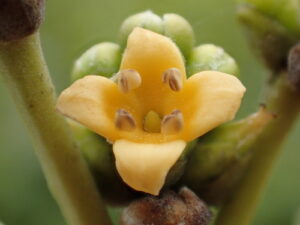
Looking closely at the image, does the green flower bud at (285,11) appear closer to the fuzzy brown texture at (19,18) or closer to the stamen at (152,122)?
the stamen at (152,122)

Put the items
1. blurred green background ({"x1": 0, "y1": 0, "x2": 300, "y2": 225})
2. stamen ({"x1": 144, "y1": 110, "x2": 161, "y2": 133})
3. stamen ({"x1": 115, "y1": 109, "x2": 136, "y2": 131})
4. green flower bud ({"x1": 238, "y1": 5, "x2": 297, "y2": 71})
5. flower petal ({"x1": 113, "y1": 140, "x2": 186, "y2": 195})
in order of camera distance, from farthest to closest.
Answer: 1. blurred green background ({"x1": 0, "y1": 0, "x2": 300, "y2": 225})
2. green flower bud ({"x1": 238, "y1": 5, "x2": 297, "y2": 71})
3. stamen ({"x1": 144, "y1": 110, "x2": 161, "y2": 133})
4. stamen ({"x1": 115, "y1": 109, "x2": 136, "y2": 131})
5. flower petal ({"x1": 113, "y1": 140, "x2": 186, "y2": 195})

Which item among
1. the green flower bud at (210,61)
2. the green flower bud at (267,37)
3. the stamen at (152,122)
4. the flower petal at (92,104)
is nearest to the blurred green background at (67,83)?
the green flower bud at (267,37)

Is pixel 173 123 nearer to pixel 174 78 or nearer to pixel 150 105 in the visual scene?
pixel 174 78

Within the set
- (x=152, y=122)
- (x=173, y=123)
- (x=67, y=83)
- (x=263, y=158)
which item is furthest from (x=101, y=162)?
(x=67, y=83)

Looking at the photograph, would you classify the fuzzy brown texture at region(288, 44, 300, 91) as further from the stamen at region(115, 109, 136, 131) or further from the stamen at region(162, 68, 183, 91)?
the stamen at region(115, 109, 136, 131)

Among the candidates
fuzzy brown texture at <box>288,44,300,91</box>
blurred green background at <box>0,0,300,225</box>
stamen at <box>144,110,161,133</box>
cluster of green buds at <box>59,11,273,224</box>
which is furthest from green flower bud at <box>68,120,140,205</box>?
blurred green background at <box>0,0,300,225</box>

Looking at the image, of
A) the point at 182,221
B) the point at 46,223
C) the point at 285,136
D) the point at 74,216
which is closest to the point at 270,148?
the point at 285,136
